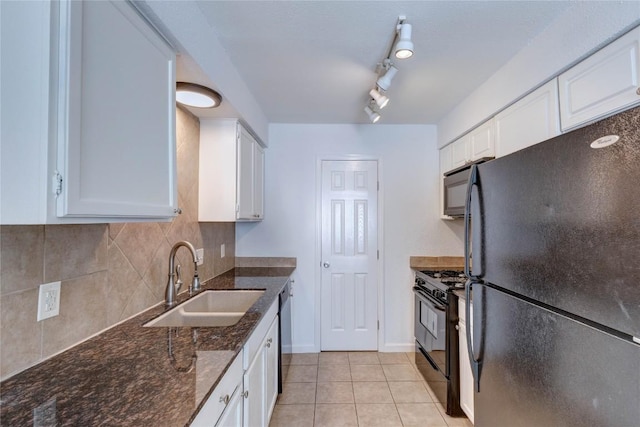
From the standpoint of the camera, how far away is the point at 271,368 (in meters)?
1.93

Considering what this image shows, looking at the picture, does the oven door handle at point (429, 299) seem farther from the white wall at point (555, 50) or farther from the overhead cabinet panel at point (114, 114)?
the overhead cabinet panel at point (114, 114)

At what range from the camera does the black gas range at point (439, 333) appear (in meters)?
2.08

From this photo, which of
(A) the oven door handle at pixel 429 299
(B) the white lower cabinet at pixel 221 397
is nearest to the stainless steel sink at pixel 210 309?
(B) the white lower cabinet at pixel 221 397

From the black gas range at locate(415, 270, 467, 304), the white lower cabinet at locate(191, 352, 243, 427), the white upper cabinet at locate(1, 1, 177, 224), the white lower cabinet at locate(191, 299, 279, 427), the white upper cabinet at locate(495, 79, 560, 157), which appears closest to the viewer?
the white upper cabinet at locate(1, 1, 177, 224)

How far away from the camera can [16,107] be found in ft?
2.28

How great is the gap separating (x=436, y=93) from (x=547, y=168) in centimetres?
163

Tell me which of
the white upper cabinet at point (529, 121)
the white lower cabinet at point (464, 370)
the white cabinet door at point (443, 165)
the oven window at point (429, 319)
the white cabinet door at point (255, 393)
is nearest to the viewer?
the white cabinet door at point (255, 393)

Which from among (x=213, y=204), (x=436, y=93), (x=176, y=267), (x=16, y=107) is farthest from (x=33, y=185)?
(x=436, y=93)

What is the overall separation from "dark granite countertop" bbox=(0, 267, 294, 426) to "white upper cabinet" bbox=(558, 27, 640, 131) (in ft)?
6.02

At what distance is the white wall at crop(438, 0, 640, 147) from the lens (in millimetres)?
1188

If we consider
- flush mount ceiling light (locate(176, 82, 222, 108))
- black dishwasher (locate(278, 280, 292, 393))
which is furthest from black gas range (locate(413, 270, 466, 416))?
flush mount ceiling light (locate(176, 82, 222, 108))

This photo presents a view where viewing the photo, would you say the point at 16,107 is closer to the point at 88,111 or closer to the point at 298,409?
the point at 88,111

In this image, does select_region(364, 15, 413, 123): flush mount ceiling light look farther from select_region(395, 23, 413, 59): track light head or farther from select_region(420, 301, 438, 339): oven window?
select_region(420, 301, 438, 339): oven window

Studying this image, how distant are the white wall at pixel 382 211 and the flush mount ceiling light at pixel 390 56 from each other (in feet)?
2.58
